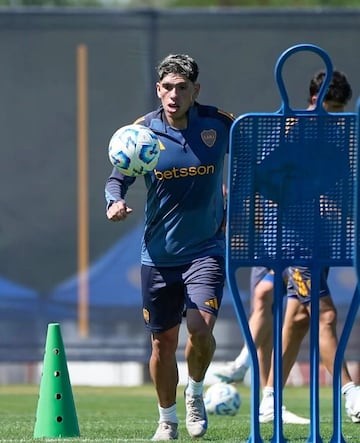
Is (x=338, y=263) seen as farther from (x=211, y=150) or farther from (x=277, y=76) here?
(x=211, y=150)

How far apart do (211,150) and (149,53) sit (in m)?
6.29

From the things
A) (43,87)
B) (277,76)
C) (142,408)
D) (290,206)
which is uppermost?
(43,87)

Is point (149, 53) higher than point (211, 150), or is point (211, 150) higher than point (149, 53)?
point (149, 53)

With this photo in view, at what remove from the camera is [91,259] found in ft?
43.4

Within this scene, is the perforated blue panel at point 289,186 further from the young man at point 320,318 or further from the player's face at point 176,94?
the young man at point 320,318

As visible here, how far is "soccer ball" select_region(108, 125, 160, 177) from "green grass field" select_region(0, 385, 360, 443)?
1.39 meters

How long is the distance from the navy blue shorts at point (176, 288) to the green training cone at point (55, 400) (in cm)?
63

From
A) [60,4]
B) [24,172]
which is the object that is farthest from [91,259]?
[60,4]

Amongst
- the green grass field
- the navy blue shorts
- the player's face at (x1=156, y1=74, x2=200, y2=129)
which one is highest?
the player's face at (x1=156, y1=74, x2=200, y2=129)

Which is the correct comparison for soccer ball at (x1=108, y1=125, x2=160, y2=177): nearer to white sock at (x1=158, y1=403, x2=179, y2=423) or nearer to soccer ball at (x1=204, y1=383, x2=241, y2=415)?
white sock at (x1=158, y1=403, x2=179, y2=423)

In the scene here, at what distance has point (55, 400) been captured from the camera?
7.50 meters

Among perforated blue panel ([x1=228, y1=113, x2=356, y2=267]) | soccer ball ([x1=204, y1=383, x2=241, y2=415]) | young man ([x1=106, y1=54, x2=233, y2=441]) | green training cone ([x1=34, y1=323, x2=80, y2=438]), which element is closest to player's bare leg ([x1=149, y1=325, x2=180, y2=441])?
young man ([x1=106, y1=54, x2=233, y2=441])

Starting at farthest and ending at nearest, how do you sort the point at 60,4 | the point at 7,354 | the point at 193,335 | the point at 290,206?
1. the point at 60,4
2. the point at 7,354
3. the point at 193,335
4. the point at 290,206

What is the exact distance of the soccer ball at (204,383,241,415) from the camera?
9078mm
